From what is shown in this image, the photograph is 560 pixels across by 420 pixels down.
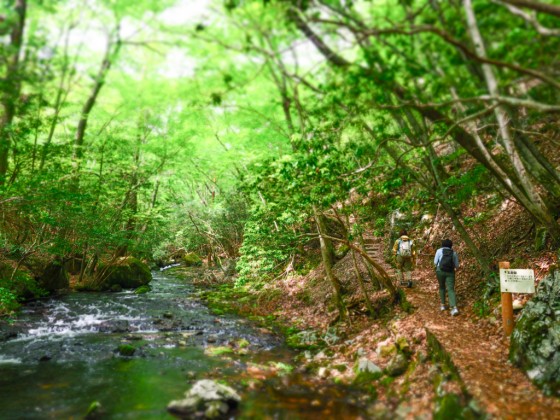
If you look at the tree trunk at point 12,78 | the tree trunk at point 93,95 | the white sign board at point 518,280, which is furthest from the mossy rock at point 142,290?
the white sign board at point 518,280

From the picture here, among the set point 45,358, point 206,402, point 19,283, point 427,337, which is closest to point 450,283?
point 427,337

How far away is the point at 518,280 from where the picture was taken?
6793 millimetres

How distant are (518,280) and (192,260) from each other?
29.9 m

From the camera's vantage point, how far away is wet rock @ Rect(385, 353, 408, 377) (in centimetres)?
695

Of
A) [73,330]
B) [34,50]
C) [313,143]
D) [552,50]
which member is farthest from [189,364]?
[552,50]

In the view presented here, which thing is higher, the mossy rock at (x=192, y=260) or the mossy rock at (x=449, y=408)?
the mossy rock at (x=449, y=408)

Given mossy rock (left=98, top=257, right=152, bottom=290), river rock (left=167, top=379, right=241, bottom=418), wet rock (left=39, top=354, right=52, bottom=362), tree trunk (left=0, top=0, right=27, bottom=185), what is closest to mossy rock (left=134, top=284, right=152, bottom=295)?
mossy rock (left=98, top=257, right=152, bottom=290)

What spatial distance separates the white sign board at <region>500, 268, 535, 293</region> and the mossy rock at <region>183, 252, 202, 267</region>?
2804 cm

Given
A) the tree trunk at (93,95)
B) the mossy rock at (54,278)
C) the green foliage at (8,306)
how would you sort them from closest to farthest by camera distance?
the green foliage at (8,306) < the tree trunk at (93,95) < the mossy rock at (54,278)

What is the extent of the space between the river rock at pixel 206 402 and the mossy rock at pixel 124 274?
1544 centimetres

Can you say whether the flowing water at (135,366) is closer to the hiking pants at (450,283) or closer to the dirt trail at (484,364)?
the dirt trail at (484,364)

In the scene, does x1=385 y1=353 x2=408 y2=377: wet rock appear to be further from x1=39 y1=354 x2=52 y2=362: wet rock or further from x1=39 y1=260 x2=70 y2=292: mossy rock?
x1=39 y1=260 x2=70 y2=292: mossy rock

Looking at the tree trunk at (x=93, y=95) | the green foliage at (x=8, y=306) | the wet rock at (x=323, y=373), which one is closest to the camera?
the wet rock at (x=323, y=373)

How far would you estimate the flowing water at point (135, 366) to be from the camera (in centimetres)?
629
